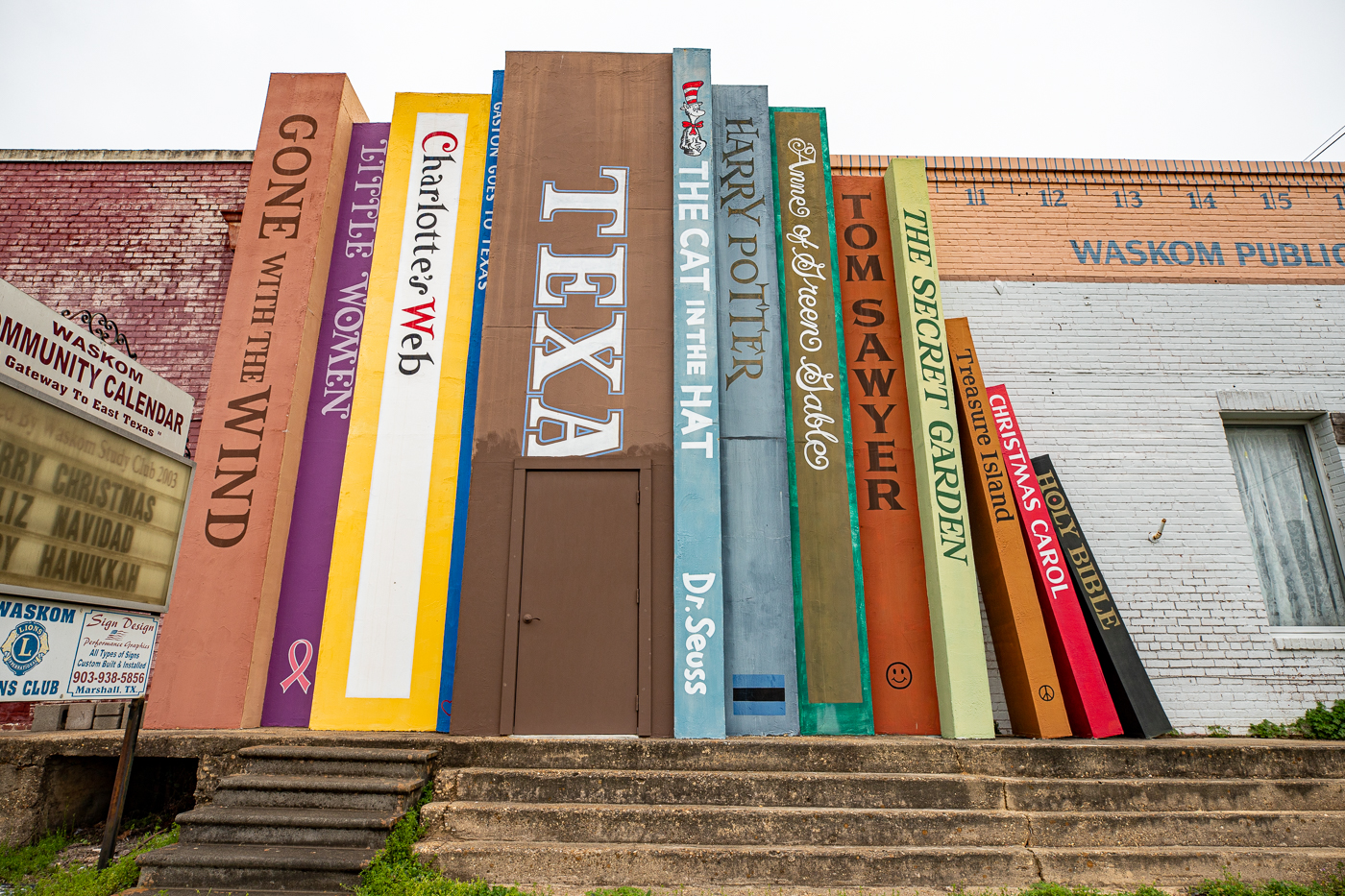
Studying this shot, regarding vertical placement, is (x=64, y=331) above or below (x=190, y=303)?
below

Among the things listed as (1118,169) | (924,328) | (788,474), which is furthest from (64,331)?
(1118,169)

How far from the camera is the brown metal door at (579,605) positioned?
5.38 metres

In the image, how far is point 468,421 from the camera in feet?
21.5

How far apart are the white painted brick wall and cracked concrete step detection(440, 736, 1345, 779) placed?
62.3 inches

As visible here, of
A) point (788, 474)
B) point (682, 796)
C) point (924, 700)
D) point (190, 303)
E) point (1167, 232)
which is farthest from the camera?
point (1167, 232)

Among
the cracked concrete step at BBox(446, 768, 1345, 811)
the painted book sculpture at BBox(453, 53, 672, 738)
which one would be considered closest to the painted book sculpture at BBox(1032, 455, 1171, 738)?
the cracked concrete step at BBox(446, 768, 1345, 811)

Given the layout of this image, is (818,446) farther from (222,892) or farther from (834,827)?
(222,892)

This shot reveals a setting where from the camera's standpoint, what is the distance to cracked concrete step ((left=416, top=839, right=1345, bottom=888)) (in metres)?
4.10

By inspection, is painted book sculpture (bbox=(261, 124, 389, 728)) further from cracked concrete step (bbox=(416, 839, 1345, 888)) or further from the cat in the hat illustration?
the cat in the hat illustration

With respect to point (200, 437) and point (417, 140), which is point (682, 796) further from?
point (417, 140)

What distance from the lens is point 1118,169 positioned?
805 cm

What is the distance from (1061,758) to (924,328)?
11.7 feet

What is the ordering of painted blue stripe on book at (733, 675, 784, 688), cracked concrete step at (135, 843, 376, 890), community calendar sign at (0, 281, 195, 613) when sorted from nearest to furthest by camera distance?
community calendar sign at (0, 281, 195, 613)
cracked concrete step at (135, 843, 376, 890)
painted blue stripe on book at (733, 675, 784, 688)

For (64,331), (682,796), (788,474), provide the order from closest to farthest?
(64,331) < (682,796) < (788,474)
